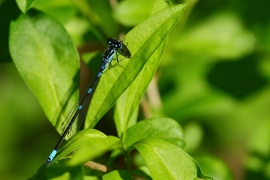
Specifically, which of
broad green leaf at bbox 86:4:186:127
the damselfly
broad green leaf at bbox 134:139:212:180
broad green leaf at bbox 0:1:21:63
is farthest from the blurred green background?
broad green leaf at bbox 134:139:212:180

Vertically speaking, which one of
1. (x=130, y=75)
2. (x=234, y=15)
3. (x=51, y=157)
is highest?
(x=130, y=75)

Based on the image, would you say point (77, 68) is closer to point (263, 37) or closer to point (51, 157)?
point (51, 157)

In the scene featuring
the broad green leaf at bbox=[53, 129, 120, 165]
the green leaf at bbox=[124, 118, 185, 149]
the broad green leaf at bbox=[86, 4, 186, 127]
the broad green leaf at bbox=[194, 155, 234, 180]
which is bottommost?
the broad green leaf at bbox=[194, 155, 234, 180]

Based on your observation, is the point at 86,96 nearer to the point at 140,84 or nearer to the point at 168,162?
the point at 140,84

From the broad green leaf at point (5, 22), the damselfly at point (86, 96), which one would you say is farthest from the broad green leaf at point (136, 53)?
the broad green leaf at point (5, 22)

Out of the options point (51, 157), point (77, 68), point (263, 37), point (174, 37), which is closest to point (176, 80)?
point (174, 37)

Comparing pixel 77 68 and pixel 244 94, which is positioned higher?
pixel 77 68

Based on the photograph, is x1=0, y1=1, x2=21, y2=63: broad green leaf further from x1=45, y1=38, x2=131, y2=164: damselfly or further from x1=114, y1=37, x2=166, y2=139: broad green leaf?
x1=114, y1=37, x2=166, y2=139: broad green leaf

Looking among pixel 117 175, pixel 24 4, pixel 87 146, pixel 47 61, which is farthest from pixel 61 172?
pixel 24 4
